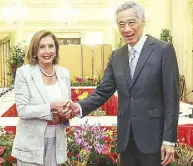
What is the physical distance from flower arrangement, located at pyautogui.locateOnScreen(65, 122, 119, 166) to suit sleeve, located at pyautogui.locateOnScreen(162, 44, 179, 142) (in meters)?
0.92

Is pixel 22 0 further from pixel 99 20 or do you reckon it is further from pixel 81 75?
pixel 81 75

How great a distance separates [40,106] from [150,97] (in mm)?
704

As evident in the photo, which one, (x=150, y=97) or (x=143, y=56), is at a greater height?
(x=143, y=56)

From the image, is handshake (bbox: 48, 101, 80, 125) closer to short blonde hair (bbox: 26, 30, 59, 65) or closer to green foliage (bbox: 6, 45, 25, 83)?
short blonde hair (bbox: 26, 30, 59, 65)

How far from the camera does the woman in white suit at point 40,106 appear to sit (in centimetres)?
259

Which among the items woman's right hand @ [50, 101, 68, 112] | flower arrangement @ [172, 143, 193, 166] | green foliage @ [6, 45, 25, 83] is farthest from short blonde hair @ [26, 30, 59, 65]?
green foliage @ [6, 45, 25, 83]

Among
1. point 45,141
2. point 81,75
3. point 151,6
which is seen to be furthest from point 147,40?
point 151,6

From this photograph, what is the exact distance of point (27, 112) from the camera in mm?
2553

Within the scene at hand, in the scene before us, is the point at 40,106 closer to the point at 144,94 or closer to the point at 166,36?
the point at 144,94

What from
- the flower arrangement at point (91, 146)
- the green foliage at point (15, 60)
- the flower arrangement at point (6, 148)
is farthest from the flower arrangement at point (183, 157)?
the green foliage at point (15, 60)

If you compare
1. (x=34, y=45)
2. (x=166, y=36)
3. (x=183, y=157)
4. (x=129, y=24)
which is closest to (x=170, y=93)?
(x=129, y=24)

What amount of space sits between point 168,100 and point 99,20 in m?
13.9

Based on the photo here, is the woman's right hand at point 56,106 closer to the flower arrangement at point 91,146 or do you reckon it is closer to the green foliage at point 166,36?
the flower arrangement at point 91,146

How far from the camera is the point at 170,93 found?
7.88 feet
